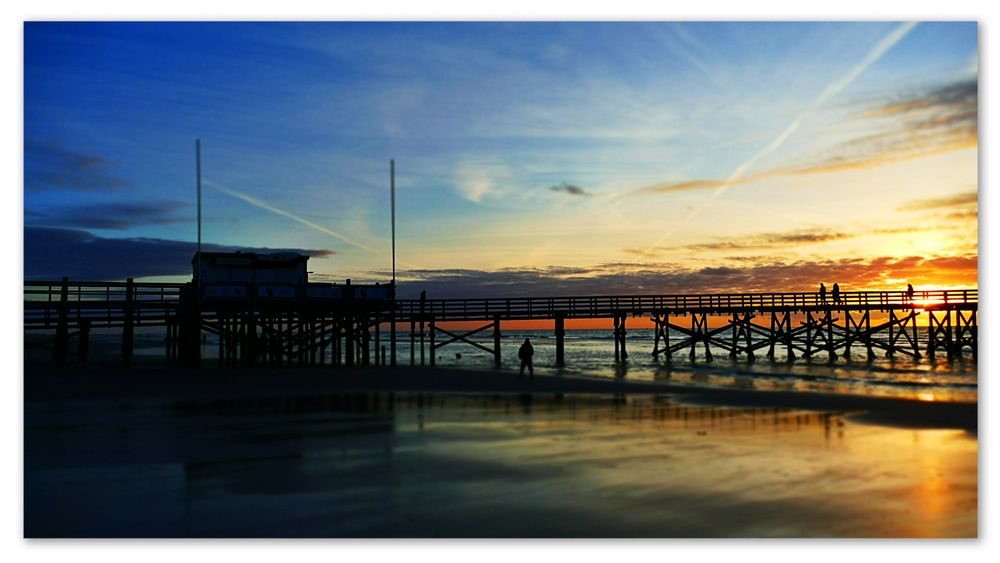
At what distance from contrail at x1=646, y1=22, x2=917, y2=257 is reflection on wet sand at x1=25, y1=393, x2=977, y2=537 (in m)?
4.33

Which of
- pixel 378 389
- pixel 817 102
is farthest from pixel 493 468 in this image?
pixel 378 389

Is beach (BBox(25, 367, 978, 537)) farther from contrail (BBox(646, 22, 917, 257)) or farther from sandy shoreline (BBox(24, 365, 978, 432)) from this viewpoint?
contrail (BBox(646, 22, 917, 257))

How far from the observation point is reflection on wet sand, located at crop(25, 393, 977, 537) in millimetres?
7250

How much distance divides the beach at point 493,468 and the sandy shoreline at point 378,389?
248 mm

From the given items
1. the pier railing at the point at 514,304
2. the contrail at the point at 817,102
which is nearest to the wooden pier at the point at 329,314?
the pier railing at the point at 514,304

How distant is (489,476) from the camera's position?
9.02 m

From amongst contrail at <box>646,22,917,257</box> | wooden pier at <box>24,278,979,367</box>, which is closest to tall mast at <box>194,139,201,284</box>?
wooden pier at <box>24,278,979,367</box>

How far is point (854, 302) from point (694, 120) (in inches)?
1493

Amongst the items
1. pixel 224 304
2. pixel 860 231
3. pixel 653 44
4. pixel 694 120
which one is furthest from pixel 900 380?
pixel 224 304

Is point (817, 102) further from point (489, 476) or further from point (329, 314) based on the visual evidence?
point (329, 314)

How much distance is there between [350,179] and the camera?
16531 millimetres

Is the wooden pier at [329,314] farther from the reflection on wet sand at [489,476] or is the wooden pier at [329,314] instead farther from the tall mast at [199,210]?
the reflection on wet sand at [489,476]

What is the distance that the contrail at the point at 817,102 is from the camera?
1063cm

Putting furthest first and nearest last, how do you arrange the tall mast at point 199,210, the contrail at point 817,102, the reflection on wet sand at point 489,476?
the tall mast at point 199,210
the contrail at point 817,102
the reflection on wet sand at point 489,476
